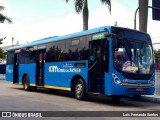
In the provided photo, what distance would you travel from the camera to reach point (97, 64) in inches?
572

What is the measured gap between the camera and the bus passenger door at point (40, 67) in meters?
19.8

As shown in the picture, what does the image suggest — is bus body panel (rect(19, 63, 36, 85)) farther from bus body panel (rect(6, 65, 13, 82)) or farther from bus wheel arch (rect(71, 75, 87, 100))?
bus wheel arch (rect(71, 75, 87, 100))

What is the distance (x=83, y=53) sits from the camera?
15492mm

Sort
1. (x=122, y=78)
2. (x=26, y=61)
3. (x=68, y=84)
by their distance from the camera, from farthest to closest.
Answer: (x=26, y=61), (x=68, y=84), (x=122, y=78)

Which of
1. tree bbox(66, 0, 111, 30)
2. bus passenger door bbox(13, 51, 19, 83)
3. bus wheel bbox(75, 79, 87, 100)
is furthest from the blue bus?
tree bbox(66, 0, 111, 30)

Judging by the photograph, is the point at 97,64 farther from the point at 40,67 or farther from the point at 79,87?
the point at 40,67

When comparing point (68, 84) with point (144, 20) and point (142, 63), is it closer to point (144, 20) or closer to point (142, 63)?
point (142, 63)

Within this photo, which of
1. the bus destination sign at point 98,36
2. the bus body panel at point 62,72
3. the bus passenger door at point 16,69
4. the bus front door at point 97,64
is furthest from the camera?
the bus passenger door at point 16,69

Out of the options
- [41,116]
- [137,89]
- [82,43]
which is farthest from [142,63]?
[41,116]

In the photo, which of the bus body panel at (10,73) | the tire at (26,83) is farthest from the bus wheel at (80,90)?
the bus body panel at (10,73)

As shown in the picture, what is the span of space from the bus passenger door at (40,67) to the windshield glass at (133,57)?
22.7ft

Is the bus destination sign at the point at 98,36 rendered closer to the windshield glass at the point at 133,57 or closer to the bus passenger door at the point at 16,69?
the windshield glass at the point at 133,57

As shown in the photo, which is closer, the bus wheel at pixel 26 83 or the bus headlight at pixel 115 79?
the bus headlight at pixel 115 79

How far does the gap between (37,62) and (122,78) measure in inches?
323
